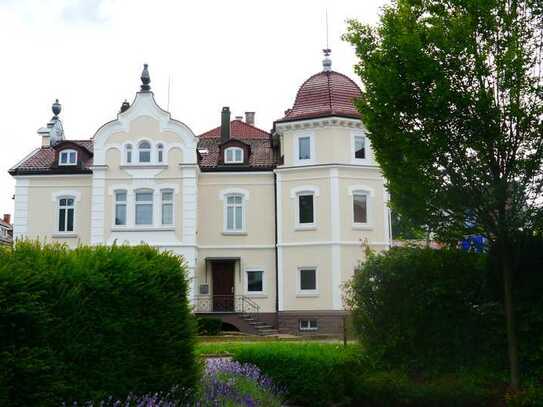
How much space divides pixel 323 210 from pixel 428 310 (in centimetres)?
1650

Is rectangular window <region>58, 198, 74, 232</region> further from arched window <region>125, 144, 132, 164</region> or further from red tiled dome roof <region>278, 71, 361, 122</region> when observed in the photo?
red tiled dome roof <region>278, 71, 361, 122</region>

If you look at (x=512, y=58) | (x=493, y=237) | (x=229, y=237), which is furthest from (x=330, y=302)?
(x=512, y=58)

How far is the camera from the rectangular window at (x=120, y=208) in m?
29.1

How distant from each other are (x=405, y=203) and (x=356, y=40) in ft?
10.2

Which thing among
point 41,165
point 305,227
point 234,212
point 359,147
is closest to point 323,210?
point 305,227

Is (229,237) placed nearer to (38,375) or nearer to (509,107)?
(509,107)

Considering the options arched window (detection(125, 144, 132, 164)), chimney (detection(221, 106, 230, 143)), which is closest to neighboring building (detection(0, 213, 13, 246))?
chimney (detection(221, 106, 230, 143))

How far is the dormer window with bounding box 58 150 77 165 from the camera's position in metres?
30.7

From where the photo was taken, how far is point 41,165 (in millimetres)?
30891

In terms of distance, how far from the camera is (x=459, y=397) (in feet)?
35.2

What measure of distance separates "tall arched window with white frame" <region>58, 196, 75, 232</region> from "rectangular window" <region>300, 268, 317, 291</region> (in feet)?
38.5

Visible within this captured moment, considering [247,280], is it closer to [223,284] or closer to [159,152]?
[223,284]

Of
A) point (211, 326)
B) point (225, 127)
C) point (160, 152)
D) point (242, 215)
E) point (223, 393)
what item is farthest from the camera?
point (225, 127)

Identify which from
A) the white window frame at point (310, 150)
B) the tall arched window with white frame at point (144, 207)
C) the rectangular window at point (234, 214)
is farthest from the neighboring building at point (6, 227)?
the white window frame at point (310, 150)
